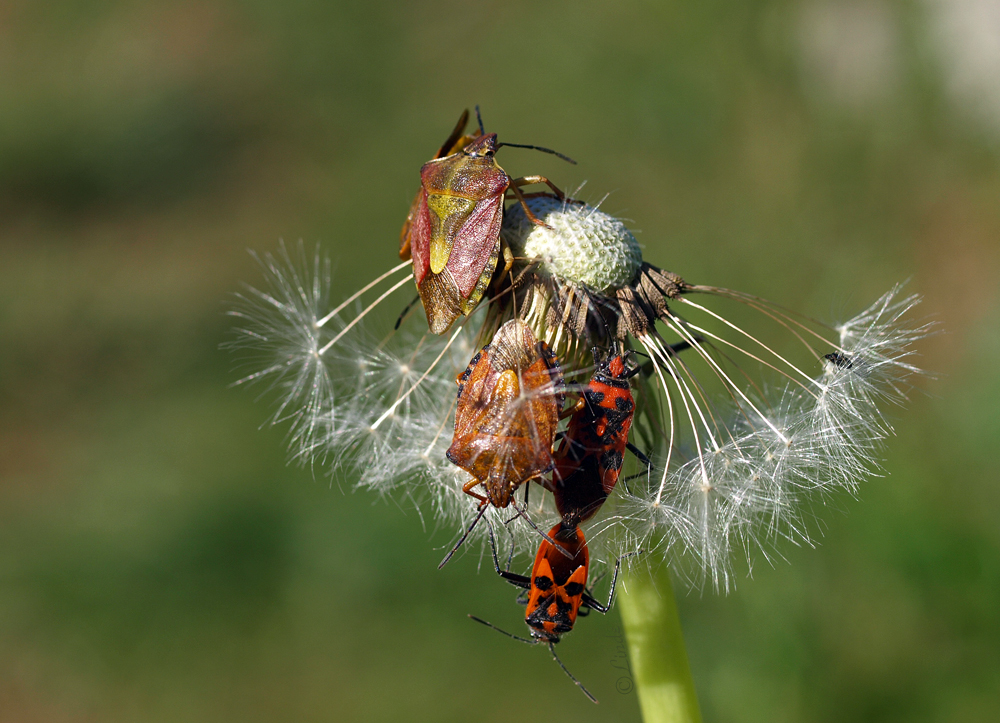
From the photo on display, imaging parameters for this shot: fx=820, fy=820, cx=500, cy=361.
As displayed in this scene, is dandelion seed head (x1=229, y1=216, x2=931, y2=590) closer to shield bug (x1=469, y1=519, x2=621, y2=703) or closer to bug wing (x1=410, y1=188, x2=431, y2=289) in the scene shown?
shield bug (x1=469, y1=519, x2=621, y2=703)

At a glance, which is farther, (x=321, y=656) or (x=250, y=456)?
(x=250, y=456)

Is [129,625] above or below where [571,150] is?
below

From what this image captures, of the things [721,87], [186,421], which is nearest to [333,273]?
[186,421]

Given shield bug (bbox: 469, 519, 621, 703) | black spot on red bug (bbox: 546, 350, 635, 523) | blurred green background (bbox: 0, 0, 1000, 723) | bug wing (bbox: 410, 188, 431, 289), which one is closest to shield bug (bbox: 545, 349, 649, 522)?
black spot on red bug (bbox: 546, 350, 635, 523)

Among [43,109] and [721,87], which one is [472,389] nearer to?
[721,87]

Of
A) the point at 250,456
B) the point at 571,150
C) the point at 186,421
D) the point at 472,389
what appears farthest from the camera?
the point at 571,150

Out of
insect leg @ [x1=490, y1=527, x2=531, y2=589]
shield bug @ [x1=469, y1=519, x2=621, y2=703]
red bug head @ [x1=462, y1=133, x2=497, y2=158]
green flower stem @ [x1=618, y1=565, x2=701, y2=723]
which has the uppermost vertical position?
red bug head @ [x1=462, y1=133, x2=497, y2=158]
